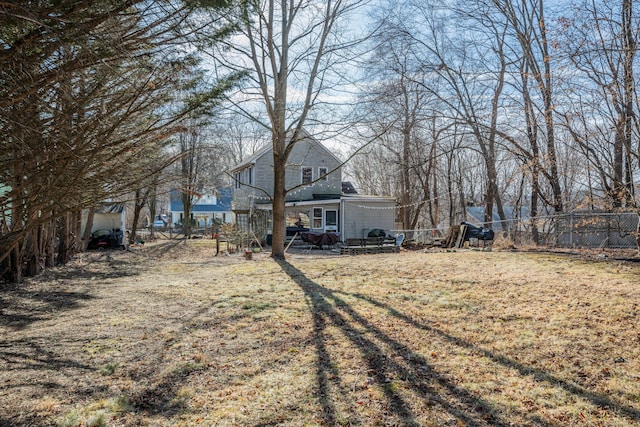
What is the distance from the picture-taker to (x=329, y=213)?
81.4 ft

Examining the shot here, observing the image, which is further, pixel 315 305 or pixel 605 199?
pixel 605 199

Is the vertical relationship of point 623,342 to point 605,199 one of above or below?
below

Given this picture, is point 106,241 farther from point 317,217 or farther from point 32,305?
point 32,305

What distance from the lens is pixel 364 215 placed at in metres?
24.8

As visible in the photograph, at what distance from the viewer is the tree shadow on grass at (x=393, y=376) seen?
11.3ft

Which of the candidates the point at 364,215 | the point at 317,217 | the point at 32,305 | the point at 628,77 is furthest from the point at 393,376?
the point at 317,217

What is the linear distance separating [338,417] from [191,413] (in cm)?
121

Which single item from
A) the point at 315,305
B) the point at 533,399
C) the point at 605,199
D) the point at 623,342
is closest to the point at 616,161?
the point at 605,199

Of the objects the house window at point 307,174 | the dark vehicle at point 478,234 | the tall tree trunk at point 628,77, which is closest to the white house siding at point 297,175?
the house window at point 307,174

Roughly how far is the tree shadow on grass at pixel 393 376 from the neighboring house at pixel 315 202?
1735 centimetres

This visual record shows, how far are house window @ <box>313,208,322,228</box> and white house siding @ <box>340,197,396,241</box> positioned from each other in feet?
5.56

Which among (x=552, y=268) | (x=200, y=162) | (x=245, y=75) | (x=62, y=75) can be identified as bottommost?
(x=552, y=268)

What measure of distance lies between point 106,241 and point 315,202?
11113 mm

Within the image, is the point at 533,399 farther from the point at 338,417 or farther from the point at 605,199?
the point at 605,199
